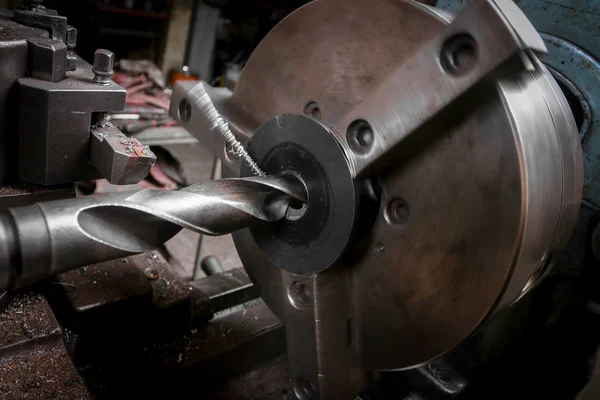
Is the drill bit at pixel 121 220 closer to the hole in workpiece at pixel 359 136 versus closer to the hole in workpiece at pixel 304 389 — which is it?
the hole in workpiece at pixel 359 136

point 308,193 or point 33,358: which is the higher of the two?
point 308,193

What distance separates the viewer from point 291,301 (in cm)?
63

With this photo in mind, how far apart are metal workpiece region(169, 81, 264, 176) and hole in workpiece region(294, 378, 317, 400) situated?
29 centimetres

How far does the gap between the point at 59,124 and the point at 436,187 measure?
1.43 ft

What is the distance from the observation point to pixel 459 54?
45 centimetres

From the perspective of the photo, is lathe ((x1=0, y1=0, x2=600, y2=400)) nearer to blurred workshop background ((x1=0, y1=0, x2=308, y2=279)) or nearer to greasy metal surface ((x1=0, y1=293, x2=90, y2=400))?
greasy metal surface ((x1=0, y1=293, x2=90, y2=400))

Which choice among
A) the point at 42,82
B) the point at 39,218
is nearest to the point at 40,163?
the point at 42,82

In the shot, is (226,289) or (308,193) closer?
(308,193)

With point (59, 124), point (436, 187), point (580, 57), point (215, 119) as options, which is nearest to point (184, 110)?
point (215, 119)

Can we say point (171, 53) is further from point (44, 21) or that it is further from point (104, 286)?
point (104, 286)

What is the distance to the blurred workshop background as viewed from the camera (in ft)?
7.39

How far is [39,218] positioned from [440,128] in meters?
0.36

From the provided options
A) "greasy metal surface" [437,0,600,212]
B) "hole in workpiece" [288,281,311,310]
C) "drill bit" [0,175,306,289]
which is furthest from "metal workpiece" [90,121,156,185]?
"greasy metal surface" [437,0,600,212]

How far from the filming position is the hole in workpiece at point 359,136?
0.51 meters
